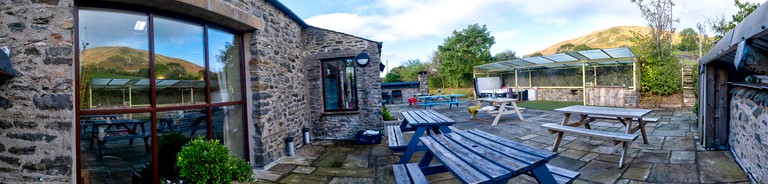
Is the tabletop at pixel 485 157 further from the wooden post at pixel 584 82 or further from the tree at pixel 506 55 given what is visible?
the tree at pixel 506 55

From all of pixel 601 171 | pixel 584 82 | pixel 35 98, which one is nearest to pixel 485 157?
pixel 601 171

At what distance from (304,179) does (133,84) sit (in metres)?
2.10

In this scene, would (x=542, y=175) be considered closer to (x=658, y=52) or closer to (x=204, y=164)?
(x=204, y=164)

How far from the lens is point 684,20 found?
39.1 ft

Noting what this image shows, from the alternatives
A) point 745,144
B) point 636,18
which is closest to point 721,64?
point 745,144

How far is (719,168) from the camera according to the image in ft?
10.8

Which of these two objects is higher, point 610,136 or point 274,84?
point 274,84

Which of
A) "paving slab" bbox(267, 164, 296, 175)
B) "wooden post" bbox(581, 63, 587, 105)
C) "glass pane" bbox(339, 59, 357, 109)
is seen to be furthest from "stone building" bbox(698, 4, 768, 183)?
"wooden post" bbox(581, 63, 587, 105)

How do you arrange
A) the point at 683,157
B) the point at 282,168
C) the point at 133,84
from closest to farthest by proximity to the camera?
the point at 133,84, the point at 683,157, the point at 282,168

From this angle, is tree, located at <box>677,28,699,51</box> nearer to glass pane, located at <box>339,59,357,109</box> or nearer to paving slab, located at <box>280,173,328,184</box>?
glass pane, located at <box>339,59,357,109</box>

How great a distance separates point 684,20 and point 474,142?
49.7 feet

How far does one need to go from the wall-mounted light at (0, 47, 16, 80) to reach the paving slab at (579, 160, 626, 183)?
547 centimetres

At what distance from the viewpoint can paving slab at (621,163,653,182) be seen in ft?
10.5

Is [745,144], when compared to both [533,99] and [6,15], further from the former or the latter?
[533,99]
